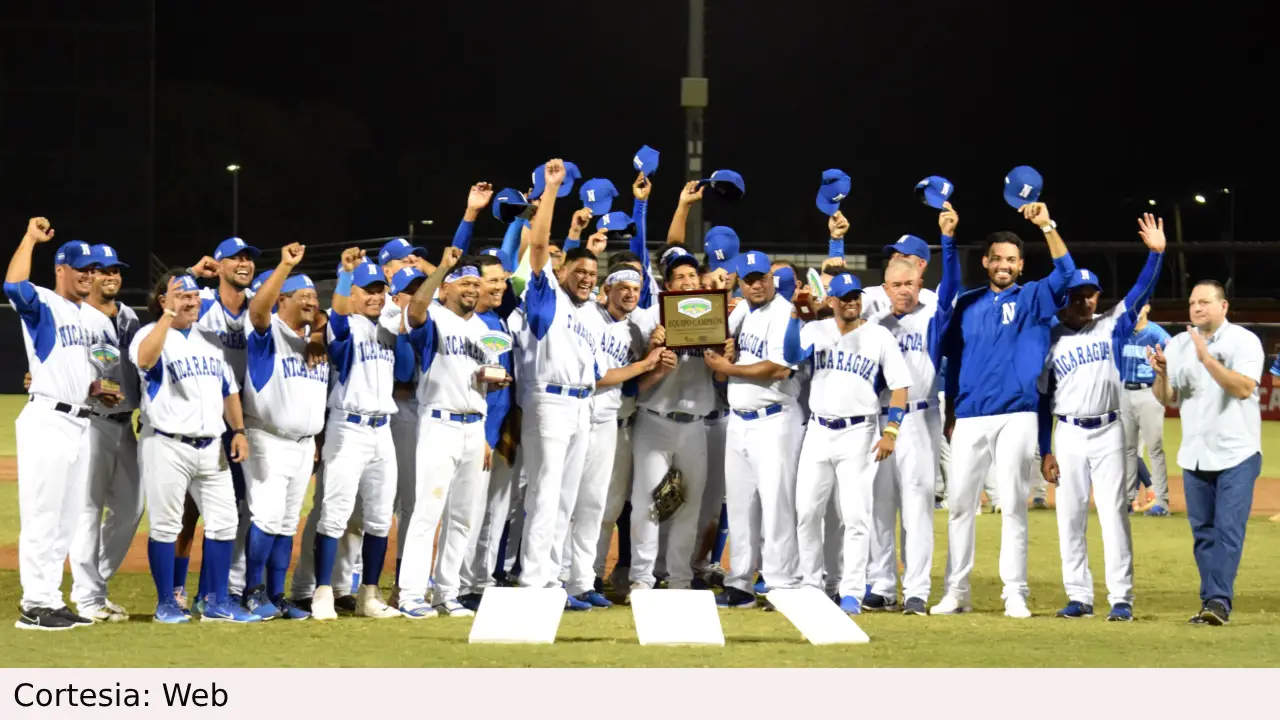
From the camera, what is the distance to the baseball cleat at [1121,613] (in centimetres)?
727

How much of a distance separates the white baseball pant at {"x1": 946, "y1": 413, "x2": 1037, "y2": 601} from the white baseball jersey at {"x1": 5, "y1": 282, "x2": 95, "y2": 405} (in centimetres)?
426

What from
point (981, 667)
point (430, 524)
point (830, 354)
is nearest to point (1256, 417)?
point (830, 354)

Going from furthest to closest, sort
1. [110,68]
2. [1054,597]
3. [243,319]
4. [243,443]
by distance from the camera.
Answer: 1. [110,68]
2. [1054,597]
3. [243,319]
4. [243,443]

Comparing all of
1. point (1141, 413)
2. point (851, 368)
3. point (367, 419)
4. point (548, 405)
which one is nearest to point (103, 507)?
point (367, 419)

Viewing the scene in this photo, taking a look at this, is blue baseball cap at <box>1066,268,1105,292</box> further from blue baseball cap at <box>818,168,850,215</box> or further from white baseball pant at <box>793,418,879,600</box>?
blue baseball cap at <box>818,168,850,215</box>

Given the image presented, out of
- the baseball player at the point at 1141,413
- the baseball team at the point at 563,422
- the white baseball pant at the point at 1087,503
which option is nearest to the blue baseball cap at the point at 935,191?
the baseball team at the point at 563,422

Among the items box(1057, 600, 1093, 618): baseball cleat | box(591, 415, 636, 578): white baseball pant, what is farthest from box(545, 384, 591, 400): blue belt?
box(1057, 600, 1093, 618): baseball cleat

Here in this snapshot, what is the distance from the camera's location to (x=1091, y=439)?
741cm

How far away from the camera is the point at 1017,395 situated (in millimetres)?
7527

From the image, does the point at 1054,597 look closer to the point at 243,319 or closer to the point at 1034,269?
the point at 243,319

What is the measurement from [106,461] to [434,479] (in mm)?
1521

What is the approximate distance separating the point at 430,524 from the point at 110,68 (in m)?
23.2

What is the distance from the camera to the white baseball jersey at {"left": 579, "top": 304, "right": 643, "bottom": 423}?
25.5 feet

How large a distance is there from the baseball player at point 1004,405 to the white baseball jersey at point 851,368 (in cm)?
40
